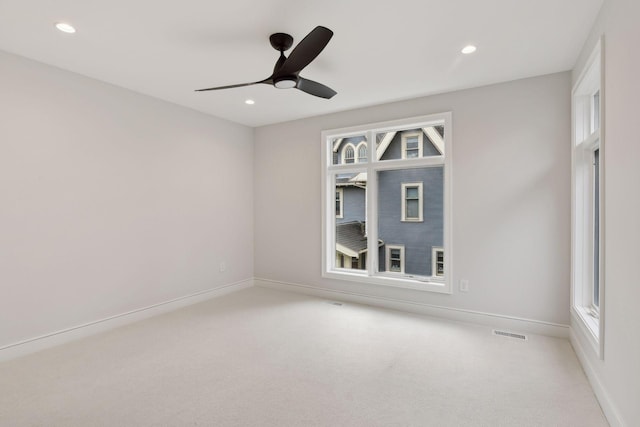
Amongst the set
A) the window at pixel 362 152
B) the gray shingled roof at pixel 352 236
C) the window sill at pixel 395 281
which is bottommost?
the window sill at pixel 395 281

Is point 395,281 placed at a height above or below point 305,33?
below

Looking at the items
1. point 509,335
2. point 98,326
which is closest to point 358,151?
point 509,335

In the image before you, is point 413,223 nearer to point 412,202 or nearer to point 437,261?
point 412,202

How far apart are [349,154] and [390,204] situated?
91 cm

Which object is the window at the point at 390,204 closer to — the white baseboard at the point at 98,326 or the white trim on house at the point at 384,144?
the white trim on house at the point at 384,144

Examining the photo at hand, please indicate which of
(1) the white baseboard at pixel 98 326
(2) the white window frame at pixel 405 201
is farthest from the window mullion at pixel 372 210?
(1) the white baseboard at pixel 98 326

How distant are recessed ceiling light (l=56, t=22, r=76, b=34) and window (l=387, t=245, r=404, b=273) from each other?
3.71 m

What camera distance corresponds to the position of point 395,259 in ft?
13.4

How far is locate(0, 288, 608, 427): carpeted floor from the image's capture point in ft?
6.26

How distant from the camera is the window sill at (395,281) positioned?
3.63 meters

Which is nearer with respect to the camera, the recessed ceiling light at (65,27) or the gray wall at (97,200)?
the recessed ceiling light at (65,27)

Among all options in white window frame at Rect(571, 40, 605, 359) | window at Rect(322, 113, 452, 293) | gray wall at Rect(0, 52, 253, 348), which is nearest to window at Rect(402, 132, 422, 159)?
window at Rect(322, 113, 452, 293)

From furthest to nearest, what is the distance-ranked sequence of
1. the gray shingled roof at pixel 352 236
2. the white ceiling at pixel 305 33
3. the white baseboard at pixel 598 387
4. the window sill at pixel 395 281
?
the gray shingled roof at pixel 352 236 → the window sill at pixel 395 281 → the white ceiling at pixel 305 33 → the white baseboard at pixel 598 387

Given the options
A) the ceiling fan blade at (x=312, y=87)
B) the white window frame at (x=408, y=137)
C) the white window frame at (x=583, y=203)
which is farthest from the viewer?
the white window frame at (x=408, y=137)
